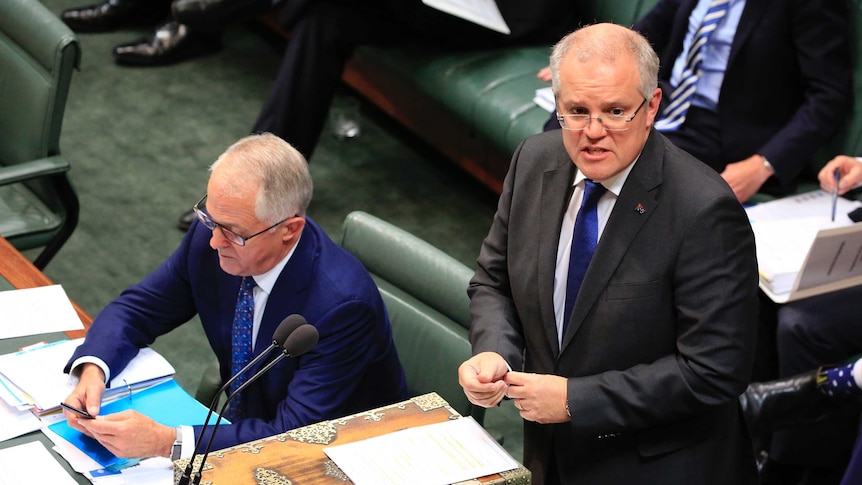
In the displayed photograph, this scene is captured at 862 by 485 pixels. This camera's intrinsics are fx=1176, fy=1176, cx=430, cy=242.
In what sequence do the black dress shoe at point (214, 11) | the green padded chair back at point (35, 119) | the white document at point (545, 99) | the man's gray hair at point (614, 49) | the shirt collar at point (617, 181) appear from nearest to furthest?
the man's gray hair at point (614, 49) → the shirt collar at point (617, 181) → the green padded chair back at point (35, 119) → the white document at point (545, 99) → the black dress shoe at point (214, 11)

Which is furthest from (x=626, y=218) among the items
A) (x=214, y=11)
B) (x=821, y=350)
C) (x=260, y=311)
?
(x=214, y=11)

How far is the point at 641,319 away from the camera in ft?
6.71

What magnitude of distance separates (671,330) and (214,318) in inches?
39.8

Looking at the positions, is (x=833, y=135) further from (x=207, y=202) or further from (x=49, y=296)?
(x=49, y=296)

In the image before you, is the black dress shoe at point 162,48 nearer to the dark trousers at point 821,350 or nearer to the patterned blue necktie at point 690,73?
the patterned blue necktie at point 690,73

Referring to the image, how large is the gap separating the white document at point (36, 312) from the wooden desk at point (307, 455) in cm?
95

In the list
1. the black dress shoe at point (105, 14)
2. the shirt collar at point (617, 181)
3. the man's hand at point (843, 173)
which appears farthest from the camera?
the black dress shoe at point (105, 14)

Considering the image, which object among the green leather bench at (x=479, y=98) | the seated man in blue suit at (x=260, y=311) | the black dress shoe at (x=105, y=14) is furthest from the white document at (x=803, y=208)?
the black dress shoe at (x=105, y=14)

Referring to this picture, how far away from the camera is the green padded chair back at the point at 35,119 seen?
11.1 ft

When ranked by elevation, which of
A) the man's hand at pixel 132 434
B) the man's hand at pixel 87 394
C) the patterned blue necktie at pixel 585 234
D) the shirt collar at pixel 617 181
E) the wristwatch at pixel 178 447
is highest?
the shirt collar at pixel 617 181

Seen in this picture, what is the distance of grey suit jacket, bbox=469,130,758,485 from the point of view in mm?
1985

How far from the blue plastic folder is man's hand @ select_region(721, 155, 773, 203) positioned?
1.79m

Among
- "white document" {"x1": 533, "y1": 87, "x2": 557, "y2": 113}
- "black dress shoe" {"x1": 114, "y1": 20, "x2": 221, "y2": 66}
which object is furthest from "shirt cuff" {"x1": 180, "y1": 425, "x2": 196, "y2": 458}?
"black dress shoe" {"x1": 114, "y1": 20, "x2": 221, "y2": 66}

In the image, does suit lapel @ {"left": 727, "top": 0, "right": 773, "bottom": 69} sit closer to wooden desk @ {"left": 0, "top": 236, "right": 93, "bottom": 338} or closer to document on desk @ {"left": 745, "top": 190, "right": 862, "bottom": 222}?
document on desk @ {"left": 745, "top": 190, "right": 862, "bottom": 222}
